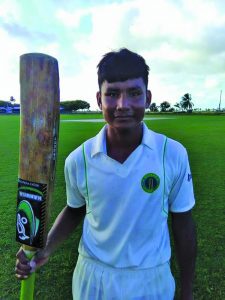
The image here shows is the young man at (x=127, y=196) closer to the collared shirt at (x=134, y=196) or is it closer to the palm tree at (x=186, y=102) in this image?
the collared shirt at (x=134, y=196)

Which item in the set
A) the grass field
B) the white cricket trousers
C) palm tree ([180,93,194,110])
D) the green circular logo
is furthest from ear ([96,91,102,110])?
palm tree ([180,93,194,110])

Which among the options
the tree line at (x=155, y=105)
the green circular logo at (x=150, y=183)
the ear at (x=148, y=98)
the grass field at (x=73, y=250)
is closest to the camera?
the green circular logo at (x=150, y=183)

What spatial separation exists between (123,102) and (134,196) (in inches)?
16.2

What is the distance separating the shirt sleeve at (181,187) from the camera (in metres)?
1.63

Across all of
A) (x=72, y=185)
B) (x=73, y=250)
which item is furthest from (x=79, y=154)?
(x=73, y=250)

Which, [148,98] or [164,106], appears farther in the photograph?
[164,106]

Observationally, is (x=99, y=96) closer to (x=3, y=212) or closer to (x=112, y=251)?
(x=112, y=251)

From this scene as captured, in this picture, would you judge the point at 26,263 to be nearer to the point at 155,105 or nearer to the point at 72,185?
the point at 72,185

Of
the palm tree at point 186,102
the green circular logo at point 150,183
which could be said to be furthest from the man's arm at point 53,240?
the palm tree at point 186,102

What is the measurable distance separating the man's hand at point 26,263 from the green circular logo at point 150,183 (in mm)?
587

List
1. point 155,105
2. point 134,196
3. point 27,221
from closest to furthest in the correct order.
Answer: point 134,196 < point 27,221 < point 155,105

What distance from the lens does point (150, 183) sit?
158 cm

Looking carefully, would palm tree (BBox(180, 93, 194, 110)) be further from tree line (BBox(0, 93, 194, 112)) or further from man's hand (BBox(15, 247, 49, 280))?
man's hand (BBox(15, 247, 49, 280))

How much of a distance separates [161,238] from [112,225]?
237 mm
